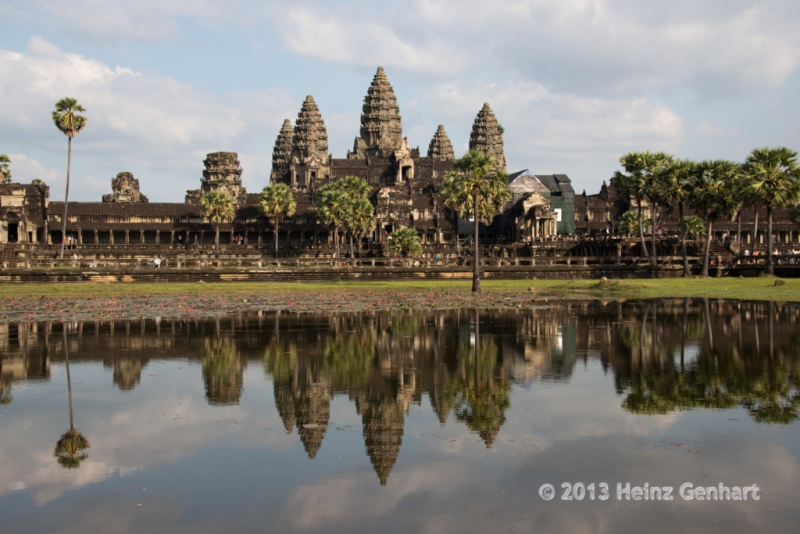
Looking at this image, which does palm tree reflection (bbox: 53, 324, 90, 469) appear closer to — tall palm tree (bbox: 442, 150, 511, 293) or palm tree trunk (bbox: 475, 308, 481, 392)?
palm tree trunk (bbox: 475, 308, 481, 392)

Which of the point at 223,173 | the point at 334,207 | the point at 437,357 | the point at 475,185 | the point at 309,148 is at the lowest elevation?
the point at 437,357

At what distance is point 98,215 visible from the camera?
98.2m

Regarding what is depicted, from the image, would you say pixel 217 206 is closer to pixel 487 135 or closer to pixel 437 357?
pixel 487 135

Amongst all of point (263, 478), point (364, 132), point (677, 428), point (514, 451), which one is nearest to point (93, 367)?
point (263, 478)

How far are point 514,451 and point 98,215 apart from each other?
311ft

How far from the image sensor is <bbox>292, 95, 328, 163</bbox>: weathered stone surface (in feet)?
430

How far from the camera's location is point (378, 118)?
133 meters

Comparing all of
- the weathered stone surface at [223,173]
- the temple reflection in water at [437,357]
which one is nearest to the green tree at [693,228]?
the temple reflection in water at [437,357]

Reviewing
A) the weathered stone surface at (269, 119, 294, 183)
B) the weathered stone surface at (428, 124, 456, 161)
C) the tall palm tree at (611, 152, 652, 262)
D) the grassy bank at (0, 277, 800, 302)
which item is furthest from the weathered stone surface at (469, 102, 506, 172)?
the grassy bank at (0, 277, 800, 302)

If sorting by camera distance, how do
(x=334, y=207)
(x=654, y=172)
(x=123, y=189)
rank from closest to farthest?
(x=654, y=172), (x=334, y=207), (x=123, y=189)

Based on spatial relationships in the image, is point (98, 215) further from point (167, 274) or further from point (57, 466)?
point (57, 466)

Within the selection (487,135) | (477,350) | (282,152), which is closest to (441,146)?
(487,135)

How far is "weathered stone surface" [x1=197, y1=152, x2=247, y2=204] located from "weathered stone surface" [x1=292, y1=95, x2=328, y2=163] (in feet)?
44.8

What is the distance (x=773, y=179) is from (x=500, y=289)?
2371 centimetres
